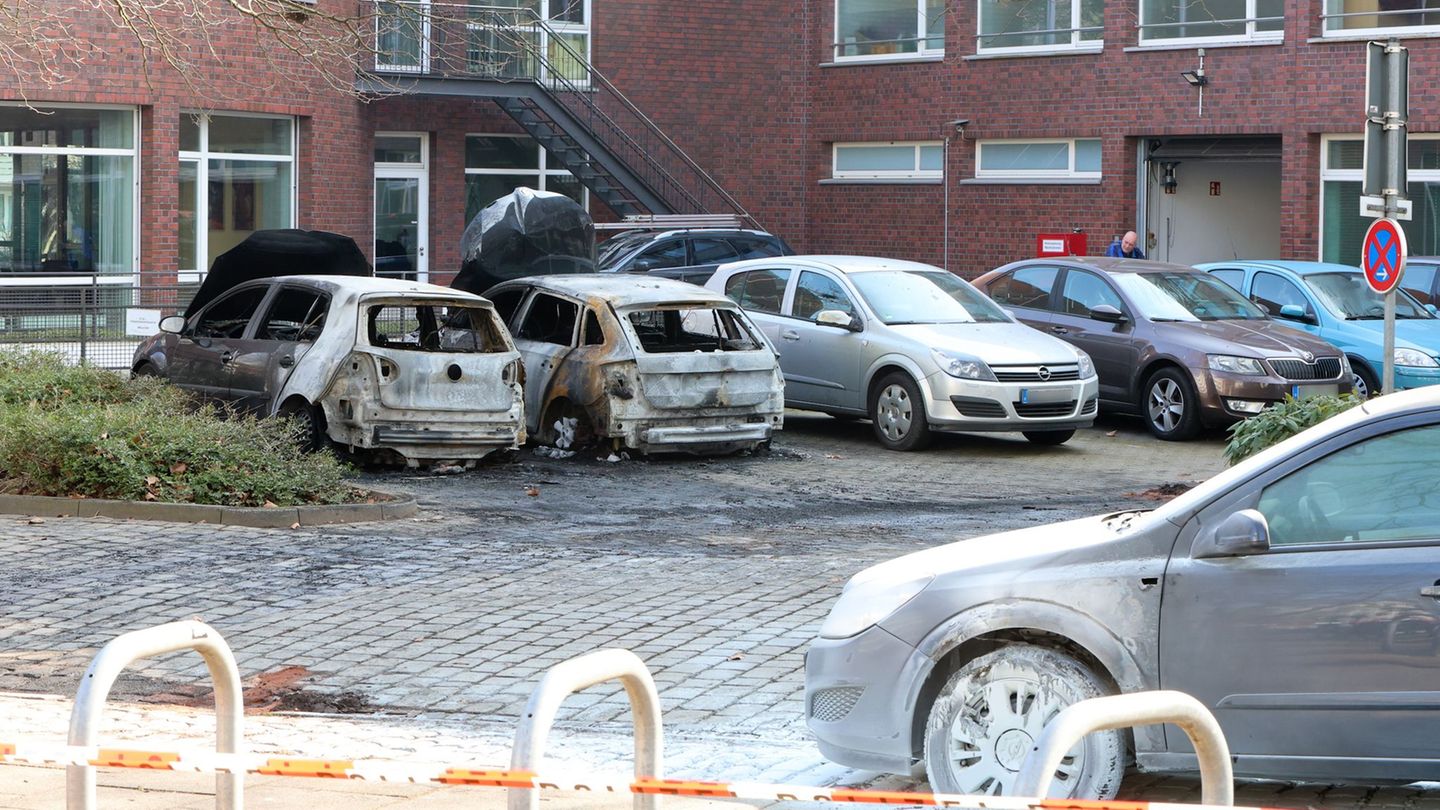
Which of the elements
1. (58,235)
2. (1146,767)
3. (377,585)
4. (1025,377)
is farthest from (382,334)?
(58,235)

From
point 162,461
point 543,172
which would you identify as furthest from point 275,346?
point 543,172

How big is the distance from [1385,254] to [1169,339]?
4746 millimetres

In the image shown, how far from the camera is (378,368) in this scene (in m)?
13.8

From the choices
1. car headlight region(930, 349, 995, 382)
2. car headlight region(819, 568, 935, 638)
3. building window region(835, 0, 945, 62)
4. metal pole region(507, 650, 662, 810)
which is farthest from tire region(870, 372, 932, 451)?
building window region(835, 0, 945, 62)

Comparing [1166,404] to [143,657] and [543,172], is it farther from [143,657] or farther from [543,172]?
[543,172]

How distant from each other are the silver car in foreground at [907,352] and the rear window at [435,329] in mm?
3693

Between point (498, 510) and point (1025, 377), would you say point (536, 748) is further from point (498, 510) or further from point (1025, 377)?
point (1025, 377)

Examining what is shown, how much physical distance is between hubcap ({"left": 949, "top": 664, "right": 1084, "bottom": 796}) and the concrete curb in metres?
6.74

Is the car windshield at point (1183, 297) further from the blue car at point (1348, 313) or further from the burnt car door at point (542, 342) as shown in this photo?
the burnt car door at point (542, 342)

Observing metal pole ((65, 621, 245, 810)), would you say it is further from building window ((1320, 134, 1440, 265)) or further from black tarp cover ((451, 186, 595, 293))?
building window ((1320, 134, 1440, 265))

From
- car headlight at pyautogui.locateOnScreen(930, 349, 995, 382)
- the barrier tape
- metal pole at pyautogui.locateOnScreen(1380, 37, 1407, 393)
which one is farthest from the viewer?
car headlight at pyautogui.locateOnScreen(930, 349, 995, 382)

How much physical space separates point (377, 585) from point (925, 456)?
7.60 m

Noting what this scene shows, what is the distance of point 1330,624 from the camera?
5.53 m

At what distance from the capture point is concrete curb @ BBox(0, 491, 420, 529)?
460 inches
